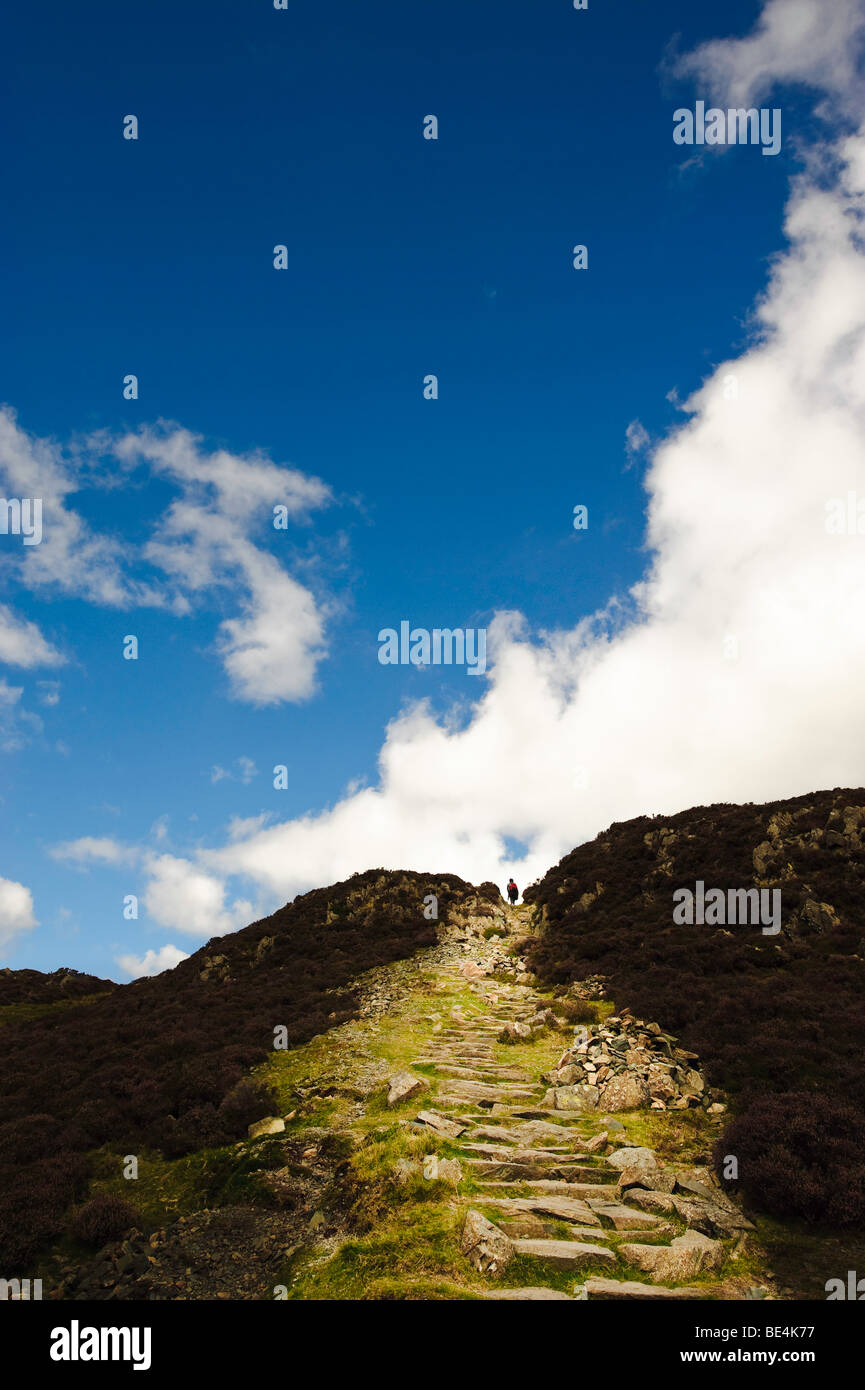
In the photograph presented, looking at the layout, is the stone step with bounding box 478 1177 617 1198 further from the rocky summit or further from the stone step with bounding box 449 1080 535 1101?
the stone step with bounding box 449 1080 535 1101

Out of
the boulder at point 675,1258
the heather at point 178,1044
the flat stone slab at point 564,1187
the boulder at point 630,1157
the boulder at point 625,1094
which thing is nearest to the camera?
the boulder at point 675,1258

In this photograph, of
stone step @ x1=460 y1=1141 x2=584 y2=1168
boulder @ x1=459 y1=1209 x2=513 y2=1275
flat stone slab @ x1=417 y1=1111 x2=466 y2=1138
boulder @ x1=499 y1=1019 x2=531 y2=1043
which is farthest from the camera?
boulder @ x1=499 y1=1019 x2=531 y2=1043

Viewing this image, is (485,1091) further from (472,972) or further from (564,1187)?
(472,972)

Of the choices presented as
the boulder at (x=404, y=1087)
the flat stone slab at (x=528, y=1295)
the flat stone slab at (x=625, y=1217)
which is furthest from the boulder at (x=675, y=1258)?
the boulder at (x=404, y=1087)

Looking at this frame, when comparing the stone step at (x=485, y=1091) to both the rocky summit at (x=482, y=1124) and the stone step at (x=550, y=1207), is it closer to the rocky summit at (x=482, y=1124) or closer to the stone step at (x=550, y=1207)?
the rocky summit at (x=482, y=1124)

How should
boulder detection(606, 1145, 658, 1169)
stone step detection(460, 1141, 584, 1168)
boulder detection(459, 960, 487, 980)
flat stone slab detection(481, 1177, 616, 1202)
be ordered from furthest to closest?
boulder detection(459, 960, 487, 980) → stone step detection(460, 1141, 584, 1168) → boulder detection(606, 1145, 658, 1169) → flat stone slab detection(481, 1177, 616, 1202)

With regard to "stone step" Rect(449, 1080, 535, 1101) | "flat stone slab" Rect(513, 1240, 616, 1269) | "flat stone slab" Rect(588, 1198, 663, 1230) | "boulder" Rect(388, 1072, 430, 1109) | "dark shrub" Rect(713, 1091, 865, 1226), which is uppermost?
"dark shrub" Rect(713, 1091, 865, 1226)

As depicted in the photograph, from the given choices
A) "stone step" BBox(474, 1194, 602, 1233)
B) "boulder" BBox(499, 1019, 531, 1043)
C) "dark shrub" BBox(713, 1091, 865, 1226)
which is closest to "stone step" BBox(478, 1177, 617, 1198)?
"stone step" BBox(474, 1194, 602, 1233)

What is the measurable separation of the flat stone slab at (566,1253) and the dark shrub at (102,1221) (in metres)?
6.16

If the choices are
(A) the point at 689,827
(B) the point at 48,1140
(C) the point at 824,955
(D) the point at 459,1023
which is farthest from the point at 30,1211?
(A) the point at 689,827

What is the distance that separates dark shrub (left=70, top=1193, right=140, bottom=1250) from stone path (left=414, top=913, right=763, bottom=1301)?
5.17m

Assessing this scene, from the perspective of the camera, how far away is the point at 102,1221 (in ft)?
31.5

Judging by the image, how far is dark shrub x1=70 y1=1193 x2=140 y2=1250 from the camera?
9.45 metres

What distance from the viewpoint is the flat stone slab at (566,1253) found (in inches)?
303
